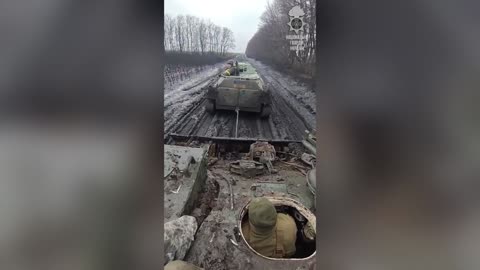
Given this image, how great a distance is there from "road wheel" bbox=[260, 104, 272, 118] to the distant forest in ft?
0.75

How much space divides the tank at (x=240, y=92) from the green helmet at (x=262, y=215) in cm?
32

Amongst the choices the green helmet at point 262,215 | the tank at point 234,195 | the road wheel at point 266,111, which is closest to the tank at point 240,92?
the road wheel at point 266,111

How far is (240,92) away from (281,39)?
0.24 m

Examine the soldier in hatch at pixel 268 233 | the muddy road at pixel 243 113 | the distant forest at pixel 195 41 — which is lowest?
the soldier in hatch at pixel 268 233

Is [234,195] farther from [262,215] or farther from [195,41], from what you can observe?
[195,41]

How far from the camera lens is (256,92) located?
1149 millimetres

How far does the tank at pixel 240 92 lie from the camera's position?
1.15m

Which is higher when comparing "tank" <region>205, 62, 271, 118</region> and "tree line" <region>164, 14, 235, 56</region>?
"tree line" <region>164, 14, 235, 56</region>

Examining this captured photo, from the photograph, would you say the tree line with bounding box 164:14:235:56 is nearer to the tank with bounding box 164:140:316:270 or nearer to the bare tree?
the bare tree

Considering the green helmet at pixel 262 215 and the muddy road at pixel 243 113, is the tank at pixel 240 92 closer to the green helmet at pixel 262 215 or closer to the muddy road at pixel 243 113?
the muddy road at pixel 243 113

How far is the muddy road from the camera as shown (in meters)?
1.11

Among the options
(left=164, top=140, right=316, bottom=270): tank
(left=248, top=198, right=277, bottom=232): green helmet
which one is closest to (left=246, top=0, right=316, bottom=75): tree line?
(left=164, top=140, right=316, bottom=270): tank
